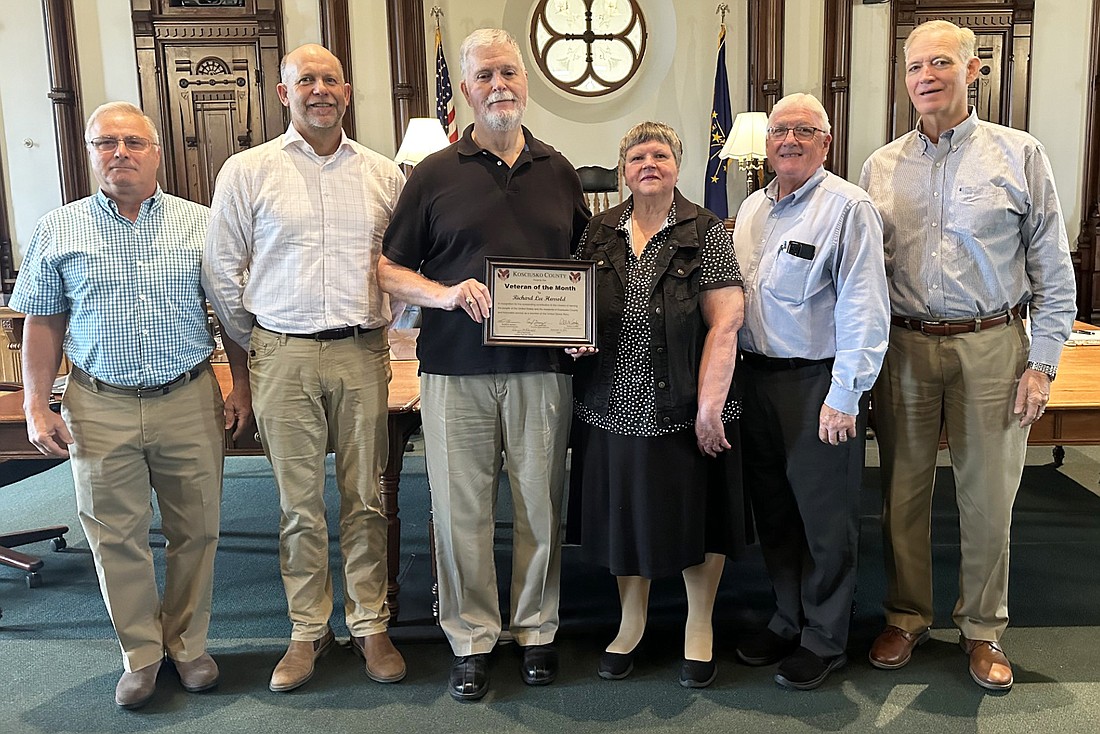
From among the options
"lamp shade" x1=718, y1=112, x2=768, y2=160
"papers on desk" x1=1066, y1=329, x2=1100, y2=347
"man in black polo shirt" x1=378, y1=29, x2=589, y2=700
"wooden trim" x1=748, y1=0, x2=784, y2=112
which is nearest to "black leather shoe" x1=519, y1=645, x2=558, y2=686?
"man in black polo shirt" x1=378, y1=29, x2=589, y2=700

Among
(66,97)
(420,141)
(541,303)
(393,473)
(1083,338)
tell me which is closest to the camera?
(541,303)

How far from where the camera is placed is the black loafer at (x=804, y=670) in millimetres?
2439

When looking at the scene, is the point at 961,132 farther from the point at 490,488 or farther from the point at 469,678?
the point at 469,678

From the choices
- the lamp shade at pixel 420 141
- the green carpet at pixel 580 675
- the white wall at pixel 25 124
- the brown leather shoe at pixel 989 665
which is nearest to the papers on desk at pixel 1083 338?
the green carpet at pixel 580 675

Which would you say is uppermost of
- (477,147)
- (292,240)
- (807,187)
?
(477,147)

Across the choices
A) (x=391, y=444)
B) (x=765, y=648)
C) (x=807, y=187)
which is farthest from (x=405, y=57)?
(x=765, y=648)

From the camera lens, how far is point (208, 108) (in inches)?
265

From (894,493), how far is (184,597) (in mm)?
2005

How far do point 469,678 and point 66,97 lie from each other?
5773mm

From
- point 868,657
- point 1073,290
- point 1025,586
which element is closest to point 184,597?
point 868,657

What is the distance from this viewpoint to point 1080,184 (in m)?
6.84

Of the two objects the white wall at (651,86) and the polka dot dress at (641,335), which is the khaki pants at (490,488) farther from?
the white wall at (651,86)

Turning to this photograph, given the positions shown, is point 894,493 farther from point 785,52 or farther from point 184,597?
point 785,52

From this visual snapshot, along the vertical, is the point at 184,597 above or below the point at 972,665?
above
